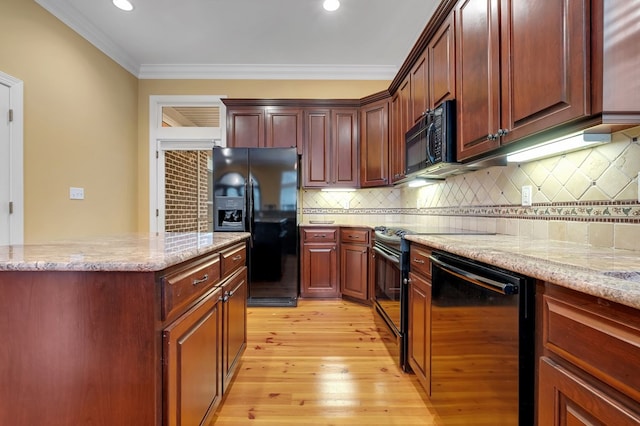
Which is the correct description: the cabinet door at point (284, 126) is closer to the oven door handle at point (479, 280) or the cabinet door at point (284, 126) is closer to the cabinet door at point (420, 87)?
the cabinet door at point (420, 87)

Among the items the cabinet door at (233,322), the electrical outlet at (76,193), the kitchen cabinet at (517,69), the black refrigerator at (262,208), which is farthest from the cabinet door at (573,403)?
the electrical outlet at (76,193)

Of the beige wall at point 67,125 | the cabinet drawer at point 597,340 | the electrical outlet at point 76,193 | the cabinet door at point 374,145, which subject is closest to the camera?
the cabinet drawer at point 597,340

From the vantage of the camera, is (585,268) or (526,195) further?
(526,195)

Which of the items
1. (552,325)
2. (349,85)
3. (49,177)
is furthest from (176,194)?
(552,325)

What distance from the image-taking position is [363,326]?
261 cm

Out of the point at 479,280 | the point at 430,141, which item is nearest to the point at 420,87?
the point at 430,141

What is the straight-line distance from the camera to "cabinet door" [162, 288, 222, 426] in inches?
36.6

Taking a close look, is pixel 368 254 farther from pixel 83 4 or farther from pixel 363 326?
pixel 83 4

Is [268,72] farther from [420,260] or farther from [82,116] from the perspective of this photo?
[420,260]

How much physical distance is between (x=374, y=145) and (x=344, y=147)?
0.38 metres

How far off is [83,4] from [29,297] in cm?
317

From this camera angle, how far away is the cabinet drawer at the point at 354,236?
3.13 m

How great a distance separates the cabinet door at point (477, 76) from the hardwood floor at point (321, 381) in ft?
4.87

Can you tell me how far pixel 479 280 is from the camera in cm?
103
